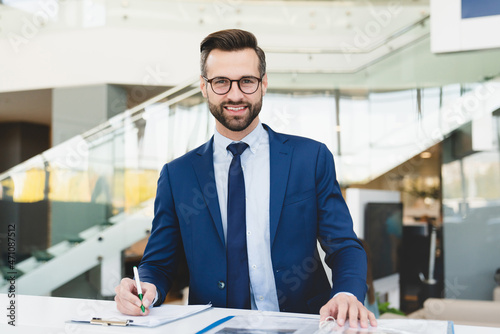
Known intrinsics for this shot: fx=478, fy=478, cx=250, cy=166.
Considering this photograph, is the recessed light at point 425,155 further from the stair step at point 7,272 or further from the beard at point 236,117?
the stair step at point 7,272

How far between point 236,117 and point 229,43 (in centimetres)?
26

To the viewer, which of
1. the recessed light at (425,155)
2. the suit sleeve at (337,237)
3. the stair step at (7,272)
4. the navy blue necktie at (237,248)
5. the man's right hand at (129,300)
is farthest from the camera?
the stair step at (7,272)

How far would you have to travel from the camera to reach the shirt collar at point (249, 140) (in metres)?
1.69

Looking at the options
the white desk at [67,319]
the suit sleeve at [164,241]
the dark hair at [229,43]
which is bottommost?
the white desk at [67,319]

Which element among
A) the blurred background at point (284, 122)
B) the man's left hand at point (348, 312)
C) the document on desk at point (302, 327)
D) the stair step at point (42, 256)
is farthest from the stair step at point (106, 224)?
the man's left hand at point (348, 312)

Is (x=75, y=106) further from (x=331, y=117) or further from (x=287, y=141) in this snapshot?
(x=287, y=141)

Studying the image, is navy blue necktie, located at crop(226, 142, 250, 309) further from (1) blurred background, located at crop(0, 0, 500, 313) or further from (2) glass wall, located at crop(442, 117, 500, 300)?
(2) glass wall, located at crop(442, 117, 500, 300)

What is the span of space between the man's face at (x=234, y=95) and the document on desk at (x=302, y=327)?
0.67 meters

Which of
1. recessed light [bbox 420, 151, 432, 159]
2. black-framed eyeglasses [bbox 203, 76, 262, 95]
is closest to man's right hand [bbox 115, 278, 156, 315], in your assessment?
black-framed eyeglasses [bbox 203, 76, 262, 95]

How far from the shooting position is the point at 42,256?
6.36 metres

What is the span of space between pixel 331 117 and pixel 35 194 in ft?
13.5

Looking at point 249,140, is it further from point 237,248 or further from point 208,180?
point 237,248

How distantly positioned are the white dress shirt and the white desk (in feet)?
0.75

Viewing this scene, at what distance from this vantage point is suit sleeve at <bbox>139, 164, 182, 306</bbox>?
5.36 ft
